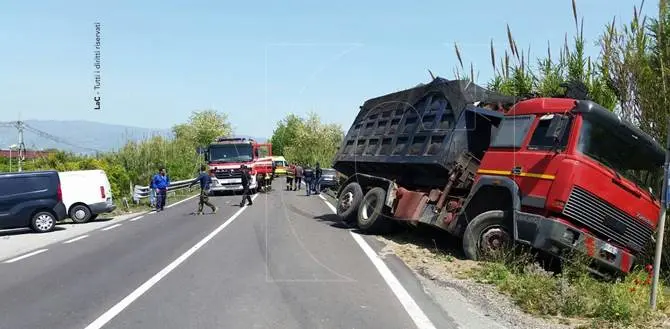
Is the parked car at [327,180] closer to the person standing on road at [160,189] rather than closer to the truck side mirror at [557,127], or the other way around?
the person standing on road at [160,189]

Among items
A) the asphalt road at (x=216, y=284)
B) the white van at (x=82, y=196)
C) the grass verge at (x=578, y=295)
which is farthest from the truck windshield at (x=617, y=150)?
the white van at (x=82, y=196)

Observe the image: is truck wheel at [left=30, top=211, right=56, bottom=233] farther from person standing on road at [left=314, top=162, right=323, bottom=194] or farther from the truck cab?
person standing on road at [left=314, top=162, right=323, bottom=194]

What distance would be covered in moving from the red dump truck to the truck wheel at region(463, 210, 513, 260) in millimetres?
17

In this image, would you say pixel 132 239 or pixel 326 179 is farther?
pixel 326 179

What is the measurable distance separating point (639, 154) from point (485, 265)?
116 inches

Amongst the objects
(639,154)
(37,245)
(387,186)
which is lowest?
(37,245)

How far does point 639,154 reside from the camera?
9.08m

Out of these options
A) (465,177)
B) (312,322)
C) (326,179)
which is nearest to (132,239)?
(465,177)

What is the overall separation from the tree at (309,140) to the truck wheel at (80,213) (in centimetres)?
1934

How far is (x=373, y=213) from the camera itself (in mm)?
13656

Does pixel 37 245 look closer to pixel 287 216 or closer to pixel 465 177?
pixel 287 216

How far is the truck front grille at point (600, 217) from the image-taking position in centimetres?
852

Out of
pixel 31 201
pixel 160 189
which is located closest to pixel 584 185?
pixel 31 201

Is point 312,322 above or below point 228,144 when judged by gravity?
below
